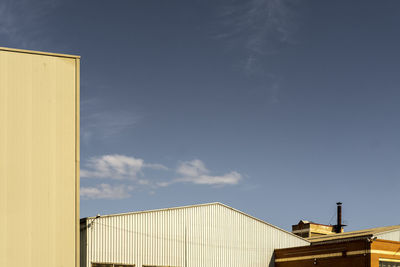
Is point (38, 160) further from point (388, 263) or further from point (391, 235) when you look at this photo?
point (391, 235)

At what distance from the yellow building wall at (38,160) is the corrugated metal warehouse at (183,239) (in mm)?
16133

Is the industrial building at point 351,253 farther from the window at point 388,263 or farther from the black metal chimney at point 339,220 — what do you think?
the black metal chimney at point 339,220

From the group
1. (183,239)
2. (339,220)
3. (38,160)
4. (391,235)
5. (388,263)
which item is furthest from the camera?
(339,220)

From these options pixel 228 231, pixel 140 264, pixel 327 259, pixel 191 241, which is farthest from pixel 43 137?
pixel 327 259

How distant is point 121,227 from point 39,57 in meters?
19.4

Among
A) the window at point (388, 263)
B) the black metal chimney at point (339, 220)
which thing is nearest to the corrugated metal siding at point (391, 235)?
the window at point (388, 263)

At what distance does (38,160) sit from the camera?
18375mm

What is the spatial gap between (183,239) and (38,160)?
22.4 meters

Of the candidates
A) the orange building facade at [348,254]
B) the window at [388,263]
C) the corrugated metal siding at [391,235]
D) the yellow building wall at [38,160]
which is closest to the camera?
the yellow building wall at [38,160]

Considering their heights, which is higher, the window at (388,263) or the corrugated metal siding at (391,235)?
the corrugated metal siding at (391,235)

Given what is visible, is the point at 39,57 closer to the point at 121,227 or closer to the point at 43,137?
the point at 43,137

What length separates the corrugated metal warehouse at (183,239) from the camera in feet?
114

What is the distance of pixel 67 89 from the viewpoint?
62.9 ft

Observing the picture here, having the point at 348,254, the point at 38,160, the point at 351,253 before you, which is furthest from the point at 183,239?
the point at 38,160
